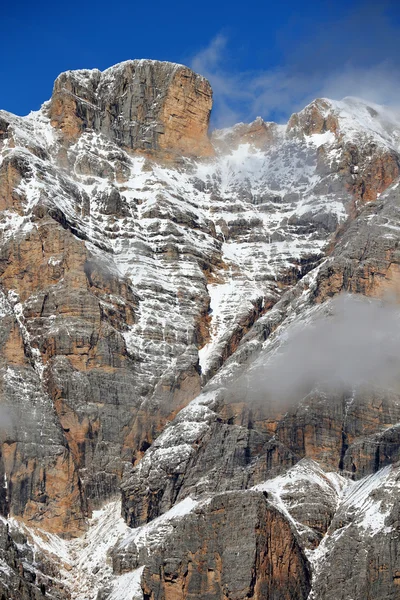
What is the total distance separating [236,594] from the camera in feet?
580

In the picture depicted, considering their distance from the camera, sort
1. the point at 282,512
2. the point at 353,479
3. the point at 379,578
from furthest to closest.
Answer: the point at 353,479, the point at 282,512, the point at 379,578

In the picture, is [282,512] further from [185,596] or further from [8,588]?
[8,588]

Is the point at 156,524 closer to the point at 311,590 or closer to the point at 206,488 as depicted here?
the point at 206,488

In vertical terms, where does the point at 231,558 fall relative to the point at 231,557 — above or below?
below

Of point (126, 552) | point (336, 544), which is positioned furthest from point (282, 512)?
point (126, 552)

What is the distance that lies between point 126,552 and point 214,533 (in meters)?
14.0

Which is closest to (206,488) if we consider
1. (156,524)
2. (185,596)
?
(156,524)

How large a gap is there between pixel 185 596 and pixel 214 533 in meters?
7.37

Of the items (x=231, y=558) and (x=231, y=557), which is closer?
(x=231, y=558)

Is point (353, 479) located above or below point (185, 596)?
above

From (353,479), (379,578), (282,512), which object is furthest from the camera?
(353,479)

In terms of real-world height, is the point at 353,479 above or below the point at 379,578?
above

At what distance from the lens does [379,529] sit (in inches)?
7077

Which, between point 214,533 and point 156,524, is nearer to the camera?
point 214,533
